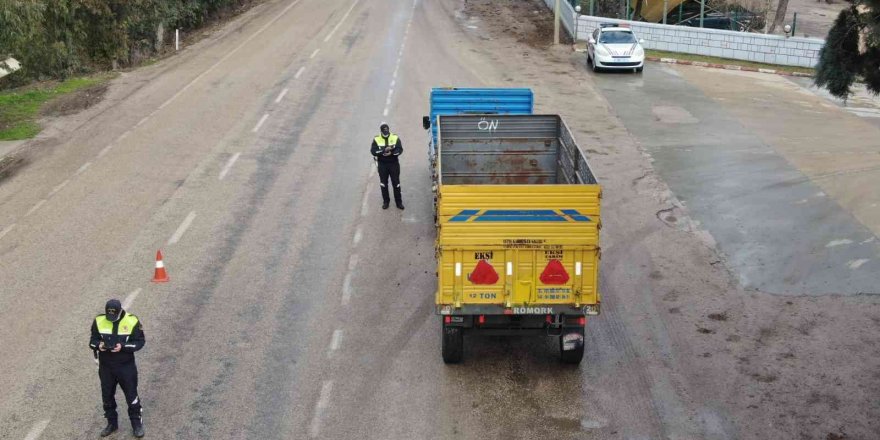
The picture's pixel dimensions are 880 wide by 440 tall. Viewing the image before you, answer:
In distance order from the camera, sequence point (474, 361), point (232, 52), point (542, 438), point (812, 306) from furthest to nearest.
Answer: point (232, 52) → point (812, 306) → point (474, 361) → point (542, 438)

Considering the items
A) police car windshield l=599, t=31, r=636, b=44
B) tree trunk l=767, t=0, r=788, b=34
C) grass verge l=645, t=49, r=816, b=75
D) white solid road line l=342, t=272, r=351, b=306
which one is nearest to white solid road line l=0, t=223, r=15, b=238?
white solid road line l=342, t=272, r=351, b=306

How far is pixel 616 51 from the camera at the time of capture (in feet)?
125

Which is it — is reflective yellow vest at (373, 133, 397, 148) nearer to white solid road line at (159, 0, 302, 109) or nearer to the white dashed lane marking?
the white dashed lane marking

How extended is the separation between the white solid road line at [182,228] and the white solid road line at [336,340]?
17.8 ft

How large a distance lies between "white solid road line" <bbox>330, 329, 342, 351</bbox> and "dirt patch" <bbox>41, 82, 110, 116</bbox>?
61.4 ft

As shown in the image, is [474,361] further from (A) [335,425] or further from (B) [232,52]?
(B) [232,52]

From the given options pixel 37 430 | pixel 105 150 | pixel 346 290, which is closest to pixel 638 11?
pixel 105 150

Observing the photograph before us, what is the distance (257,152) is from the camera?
26734mm

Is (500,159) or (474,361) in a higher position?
(500,159)

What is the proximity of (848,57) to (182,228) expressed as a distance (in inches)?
504

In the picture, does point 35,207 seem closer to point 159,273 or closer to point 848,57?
point 159,273

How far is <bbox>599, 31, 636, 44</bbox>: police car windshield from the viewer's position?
38844mm

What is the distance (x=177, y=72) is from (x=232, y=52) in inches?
175

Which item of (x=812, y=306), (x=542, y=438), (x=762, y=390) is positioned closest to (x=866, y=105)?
(x=812, y=306)
